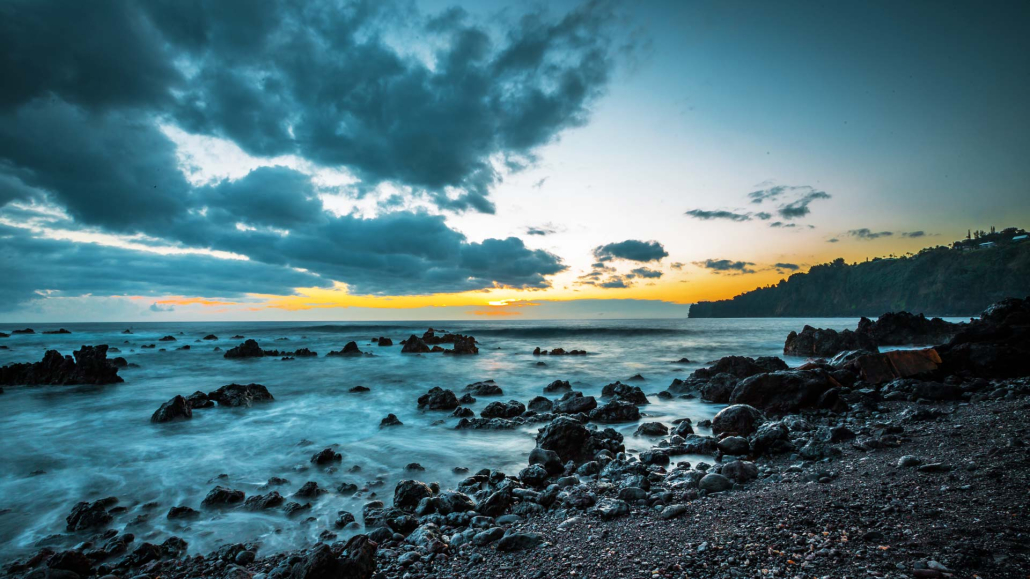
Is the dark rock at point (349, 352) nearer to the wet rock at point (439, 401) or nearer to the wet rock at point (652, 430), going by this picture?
the wet rock at point (439, 401)

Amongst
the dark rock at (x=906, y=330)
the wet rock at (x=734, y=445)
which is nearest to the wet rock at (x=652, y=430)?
the wet rock at (x=734, y=445)

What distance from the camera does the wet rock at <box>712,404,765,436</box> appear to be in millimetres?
8711

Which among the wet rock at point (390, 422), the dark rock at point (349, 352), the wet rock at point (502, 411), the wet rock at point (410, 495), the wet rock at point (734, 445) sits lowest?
the dark rock at point (349, 352)

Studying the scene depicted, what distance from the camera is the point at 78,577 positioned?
444 centimetres

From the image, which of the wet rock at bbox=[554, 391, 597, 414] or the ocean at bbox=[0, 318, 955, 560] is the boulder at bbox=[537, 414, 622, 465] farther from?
the wet rock at bbox=[554, 391, 597, 414]

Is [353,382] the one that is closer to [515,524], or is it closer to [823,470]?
[515,524]

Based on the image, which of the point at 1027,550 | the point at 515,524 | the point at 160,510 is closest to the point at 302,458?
the point at 160,510

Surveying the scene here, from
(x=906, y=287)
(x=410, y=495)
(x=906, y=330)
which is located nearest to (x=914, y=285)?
(x=906, y=287)

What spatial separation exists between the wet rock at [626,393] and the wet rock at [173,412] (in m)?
13.8

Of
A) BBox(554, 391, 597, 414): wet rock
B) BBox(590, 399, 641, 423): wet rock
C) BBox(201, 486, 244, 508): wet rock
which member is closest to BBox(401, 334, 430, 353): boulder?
BBox(554, 391, 597, 414): wet rock

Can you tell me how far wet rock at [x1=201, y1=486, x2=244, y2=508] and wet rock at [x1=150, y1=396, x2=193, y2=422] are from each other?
8086mm

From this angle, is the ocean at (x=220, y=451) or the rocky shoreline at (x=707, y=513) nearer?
the rocky shoreline at (x=707, y=513)

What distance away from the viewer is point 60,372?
1988 cm

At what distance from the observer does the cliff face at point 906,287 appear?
8700cm
